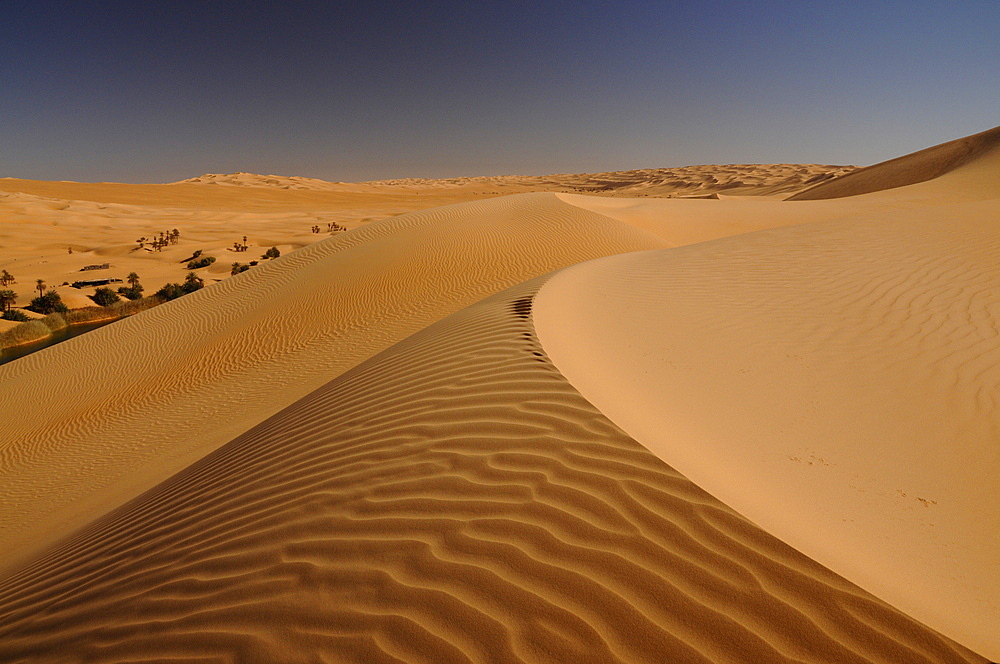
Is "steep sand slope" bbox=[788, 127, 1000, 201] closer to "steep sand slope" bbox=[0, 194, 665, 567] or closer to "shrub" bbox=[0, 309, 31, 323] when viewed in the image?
"steep sand slope" bbox=[0, 194, 665, 567]

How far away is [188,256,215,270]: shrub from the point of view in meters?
25.5

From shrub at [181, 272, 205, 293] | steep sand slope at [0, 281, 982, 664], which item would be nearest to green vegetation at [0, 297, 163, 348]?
shrub at [181, 272, 205, 293]

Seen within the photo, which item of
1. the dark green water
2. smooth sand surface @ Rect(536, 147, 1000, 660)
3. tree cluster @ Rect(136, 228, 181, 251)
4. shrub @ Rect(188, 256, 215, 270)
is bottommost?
the dark green water

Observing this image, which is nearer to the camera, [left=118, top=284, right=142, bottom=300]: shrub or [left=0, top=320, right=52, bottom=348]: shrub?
[left=0, top=320, right=52, bottom=348]: shrub

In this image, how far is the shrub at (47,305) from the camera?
739 inches

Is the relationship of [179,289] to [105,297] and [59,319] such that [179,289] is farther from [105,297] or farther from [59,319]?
[59,319]

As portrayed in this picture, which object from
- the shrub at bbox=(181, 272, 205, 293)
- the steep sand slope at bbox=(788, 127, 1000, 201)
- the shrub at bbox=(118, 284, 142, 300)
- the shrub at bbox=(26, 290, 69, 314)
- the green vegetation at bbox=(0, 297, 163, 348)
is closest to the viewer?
the green vegetation at bbox=(0, 297, 163, 348)

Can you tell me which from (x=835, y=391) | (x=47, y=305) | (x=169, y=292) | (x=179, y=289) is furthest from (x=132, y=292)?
(x=835, y=391)

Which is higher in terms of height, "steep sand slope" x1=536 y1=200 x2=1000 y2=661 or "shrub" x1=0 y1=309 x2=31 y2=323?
"steep sand slope" x1=536 y1=200 x2=1000 y2=661

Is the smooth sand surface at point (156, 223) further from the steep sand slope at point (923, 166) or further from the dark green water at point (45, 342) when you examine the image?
the steep sand slope at point (923, 166)

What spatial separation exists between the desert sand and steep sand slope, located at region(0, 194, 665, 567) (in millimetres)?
135

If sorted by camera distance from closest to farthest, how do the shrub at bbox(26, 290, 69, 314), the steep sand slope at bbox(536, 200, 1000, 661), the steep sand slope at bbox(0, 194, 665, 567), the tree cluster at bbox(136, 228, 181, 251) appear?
1. the steep sand slope at bbox(536, 200, 1000, 661)
2. the steep sand slope at bbox(0, 194, 665, 567)
3. the shrub at bbox(26, 290, 69, 314)
4. the tree cluster at bbox(136, 228, 181, 251)

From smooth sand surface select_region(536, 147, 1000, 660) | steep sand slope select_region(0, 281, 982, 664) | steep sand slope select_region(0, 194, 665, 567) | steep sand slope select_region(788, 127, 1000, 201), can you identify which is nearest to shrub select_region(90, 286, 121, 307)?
steep sand slope select_region(0, 194, 665, 567)

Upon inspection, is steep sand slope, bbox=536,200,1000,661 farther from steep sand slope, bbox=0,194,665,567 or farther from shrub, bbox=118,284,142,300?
shrub, bbox=118,284,142,300
